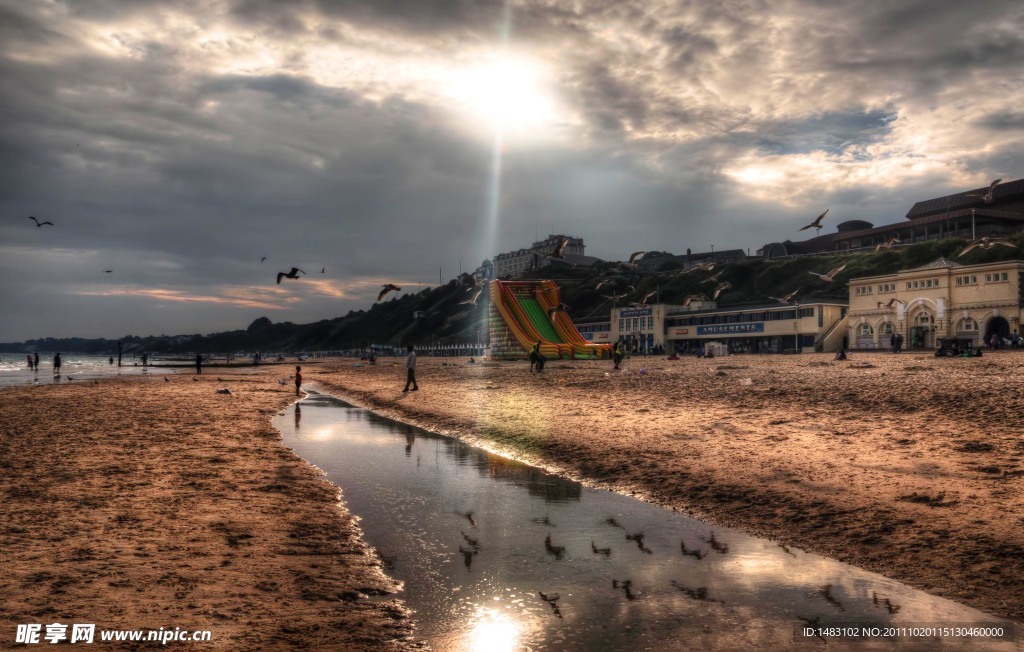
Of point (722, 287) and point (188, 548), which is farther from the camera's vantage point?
point (722, 287)

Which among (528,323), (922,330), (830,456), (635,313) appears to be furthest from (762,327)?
(830,456)

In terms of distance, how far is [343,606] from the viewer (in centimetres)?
580

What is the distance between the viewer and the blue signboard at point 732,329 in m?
78.3

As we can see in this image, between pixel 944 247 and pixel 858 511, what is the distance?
345 ft

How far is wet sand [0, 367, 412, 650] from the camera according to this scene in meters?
5.16

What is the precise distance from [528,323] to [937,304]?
1564 inches

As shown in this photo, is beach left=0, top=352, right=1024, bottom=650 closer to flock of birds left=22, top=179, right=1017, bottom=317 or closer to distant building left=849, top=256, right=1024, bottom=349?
flock of birds left=22, top=179, right=1017, bottom=317

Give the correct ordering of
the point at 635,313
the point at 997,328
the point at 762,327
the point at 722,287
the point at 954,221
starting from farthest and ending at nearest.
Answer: the point at 954,221
the point at 635,313
the point at 762,327
the point at 997,328
the point at 722,287

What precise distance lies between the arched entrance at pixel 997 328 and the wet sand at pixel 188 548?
63106mm

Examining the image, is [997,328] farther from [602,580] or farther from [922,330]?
[602,580]

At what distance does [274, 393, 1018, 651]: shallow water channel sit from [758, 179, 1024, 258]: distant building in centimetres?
10997

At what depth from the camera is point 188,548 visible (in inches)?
277

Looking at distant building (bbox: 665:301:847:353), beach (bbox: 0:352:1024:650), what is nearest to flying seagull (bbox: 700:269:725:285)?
distant building (bbox: 665:301:847:353)

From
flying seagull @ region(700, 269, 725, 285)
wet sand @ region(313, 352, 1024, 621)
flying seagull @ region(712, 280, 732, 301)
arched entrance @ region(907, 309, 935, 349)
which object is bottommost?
wet sand @ region(313, 352, 1024, 621)
